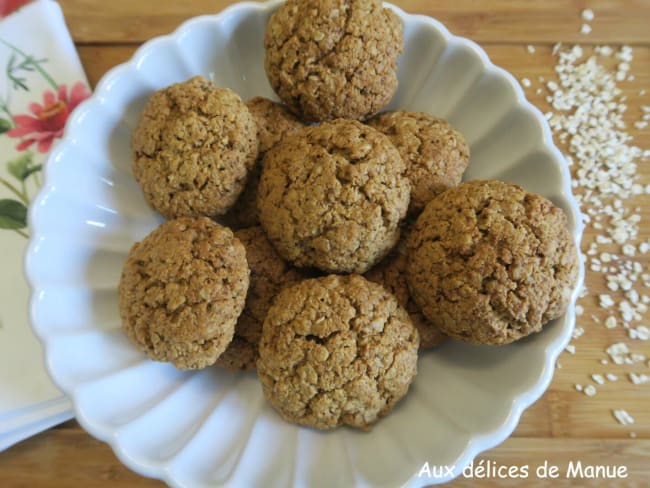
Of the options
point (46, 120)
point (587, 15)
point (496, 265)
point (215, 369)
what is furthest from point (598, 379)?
point (46, 120)

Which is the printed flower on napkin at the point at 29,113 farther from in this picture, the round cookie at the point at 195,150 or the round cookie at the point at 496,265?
the round cookie at the point at 496,265

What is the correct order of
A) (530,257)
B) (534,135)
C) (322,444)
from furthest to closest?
(534,135), (322,444), (530,257)

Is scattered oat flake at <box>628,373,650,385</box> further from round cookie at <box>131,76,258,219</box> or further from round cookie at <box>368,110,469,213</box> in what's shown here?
round cookie at <box>131,76,258,219</box>

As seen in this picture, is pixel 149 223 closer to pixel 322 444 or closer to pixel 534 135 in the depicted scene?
pixel 322 444

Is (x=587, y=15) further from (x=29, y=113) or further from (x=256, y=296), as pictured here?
(x=29, y=113)

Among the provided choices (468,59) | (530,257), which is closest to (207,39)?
(468,59)

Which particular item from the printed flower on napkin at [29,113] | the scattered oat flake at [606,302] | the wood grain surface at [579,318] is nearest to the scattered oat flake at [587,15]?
the wood grain surface at [579,318]

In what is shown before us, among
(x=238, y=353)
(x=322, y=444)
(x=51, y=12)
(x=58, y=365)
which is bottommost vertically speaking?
(x=322, y=444)
